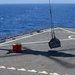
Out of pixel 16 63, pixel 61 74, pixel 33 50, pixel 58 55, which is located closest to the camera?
pixel 61 74

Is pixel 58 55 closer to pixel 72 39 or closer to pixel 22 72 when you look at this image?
pixel 22 72

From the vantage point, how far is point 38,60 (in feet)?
121

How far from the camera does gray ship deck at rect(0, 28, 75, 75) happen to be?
31.4m

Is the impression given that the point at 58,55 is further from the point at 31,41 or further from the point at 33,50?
the point at 31,41

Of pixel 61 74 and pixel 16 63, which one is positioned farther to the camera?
pixel 16 63

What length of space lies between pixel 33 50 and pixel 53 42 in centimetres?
408

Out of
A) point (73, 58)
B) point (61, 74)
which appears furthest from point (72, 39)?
point (61, 74)

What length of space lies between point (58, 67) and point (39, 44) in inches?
656

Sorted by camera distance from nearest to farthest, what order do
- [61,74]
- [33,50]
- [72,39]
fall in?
[61,74], [33,50], [72,39]

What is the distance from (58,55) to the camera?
39.7 meters

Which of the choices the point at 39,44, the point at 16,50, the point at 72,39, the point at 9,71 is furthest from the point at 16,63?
the point at 72,39

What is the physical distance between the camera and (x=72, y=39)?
54.4 meters

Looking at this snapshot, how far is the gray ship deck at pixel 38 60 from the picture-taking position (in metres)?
31.4

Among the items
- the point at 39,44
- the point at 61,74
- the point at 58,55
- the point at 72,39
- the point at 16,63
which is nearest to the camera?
the point at 61,74
